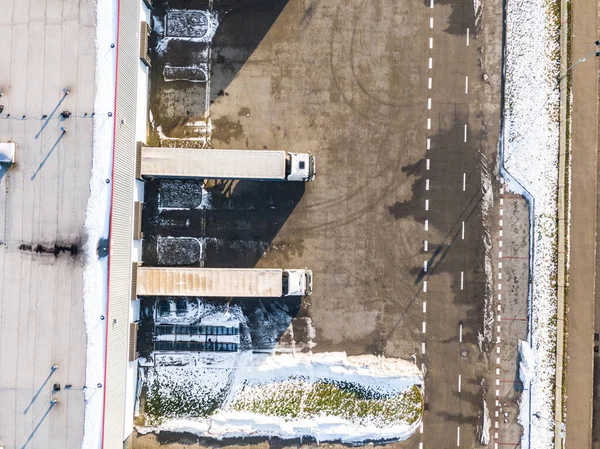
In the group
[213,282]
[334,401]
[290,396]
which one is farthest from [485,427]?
[213,282]

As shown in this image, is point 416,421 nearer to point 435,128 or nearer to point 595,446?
point 595,446

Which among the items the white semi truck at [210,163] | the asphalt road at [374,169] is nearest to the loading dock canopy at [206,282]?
the asphalt road at [374,169]

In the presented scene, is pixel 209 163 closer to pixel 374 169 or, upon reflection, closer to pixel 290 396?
pixel 374 169

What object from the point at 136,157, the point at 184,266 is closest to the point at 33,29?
the point at 136,157

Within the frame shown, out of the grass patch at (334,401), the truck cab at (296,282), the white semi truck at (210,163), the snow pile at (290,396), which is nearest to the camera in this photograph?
the white semi truck at (210,163)

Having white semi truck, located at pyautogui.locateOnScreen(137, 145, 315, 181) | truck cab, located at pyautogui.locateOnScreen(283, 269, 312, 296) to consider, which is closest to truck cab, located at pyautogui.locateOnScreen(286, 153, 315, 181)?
white semi truck, located at pyautogui.locateOnScreen(137, 145, 315, 181)

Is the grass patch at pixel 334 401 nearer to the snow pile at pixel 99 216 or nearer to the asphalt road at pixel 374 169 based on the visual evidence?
the asphalt road at pixel 374 169
